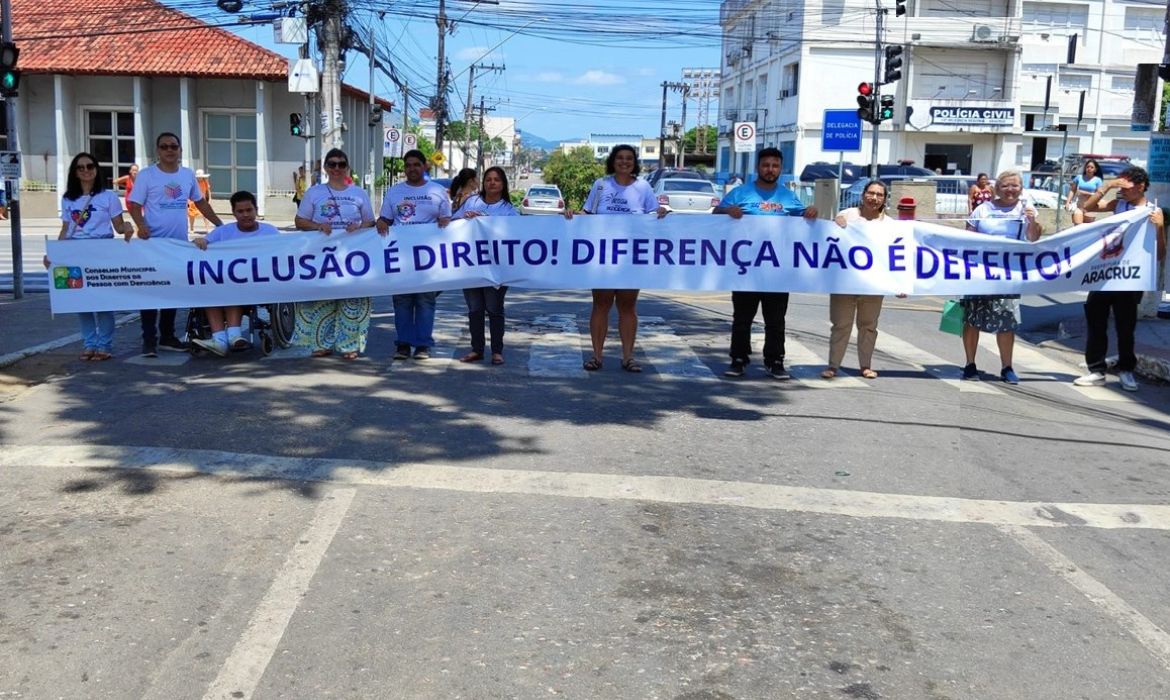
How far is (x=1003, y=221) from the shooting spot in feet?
33.0

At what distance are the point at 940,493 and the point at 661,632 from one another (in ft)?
8.64

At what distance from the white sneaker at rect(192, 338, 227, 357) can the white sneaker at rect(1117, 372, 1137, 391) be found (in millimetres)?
7577

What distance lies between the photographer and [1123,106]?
62.0m

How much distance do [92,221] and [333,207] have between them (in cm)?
196

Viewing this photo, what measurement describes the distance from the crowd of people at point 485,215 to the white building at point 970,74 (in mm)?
47991

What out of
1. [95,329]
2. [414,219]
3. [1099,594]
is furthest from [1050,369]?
[95,329]

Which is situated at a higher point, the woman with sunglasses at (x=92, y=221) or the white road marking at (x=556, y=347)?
the woman with sunglasses at (x=92, y=221)

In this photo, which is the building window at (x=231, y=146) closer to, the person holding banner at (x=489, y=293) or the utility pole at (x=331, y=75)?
the utility pole at (x=331, y=75)

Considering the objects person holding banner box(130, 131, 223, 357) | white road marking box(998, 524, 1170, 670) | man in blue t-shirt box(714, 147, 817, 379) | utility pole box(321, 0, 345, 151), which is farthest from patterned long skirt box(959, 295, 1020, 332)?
utility pole box(321, 0, 345, 151)

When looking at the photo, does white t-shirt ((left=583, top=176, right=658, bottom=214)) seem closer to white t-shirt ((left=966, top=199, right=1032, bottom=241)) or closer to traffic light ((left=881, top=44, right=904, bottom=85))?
white t-shirt ((left=966, top=199, right=1032, bottom=241))

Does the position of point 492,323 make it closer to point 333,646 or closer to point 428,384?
point 428,384

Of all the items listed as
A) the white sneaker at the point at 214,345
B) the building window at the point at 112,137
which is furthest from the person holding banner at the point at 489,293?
the building window at the point at 112,137

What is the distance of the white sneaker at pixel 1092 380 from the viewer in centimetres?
1014

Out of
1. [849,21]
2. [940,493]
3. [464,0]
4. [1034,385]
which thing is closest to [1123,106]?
[849,21]
